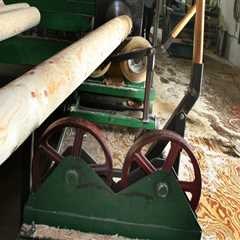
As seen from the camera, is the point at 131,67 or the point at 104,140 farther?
the point at 131,67

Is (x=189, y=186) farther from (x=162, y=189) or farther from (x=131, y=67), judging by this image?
(x=131, y=67)

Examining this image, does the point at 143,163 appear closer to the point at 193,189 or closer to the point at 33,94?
the point at 193,189

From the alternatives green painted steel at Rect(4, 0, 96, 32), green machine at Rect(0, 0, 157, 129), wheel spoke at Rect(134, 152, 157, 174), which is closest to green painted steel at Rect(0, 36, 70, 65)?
green machine at Rect(0, 0, 157, 129)

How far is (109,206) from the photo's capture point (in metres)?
1.59

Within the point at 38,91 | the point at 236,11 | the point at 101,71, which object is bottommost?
the point at 236,11

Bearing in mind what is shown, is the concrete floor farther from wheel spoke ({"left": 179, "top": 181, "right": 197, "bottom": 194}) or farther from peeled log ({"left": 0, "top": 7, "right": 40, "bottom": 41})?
peeled log ({"left": 0, "top": 7, "right": 40, "bottom": 41})

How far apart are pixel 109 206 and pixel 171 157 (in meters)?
0.30

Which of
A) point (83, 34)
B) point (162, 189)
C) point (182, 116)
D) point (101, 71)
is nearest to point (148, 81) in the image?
point (101, 71)

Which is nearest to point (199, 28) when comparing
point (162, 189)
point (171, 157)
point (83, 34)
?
point (171, 157)

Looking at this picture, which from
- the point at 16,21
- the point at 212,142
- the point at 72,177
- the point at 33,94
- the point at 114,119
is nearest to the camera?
the point at 33,94

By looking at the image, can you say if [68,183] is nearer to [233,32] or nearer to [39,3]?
[39,3]

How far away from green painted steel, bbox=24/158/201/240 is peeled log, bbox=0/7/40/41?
2.90ft

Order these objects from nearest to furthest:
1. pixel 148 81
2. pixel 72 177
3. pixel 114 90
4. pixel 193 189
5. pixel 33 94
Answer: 1. pixel 33 94
2. pixel 72 177
3. pixel 193 189
4. pixel 148 81
5. pixel 114 90

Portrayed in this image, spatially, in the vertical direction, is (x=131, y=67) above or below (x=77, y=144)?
below
